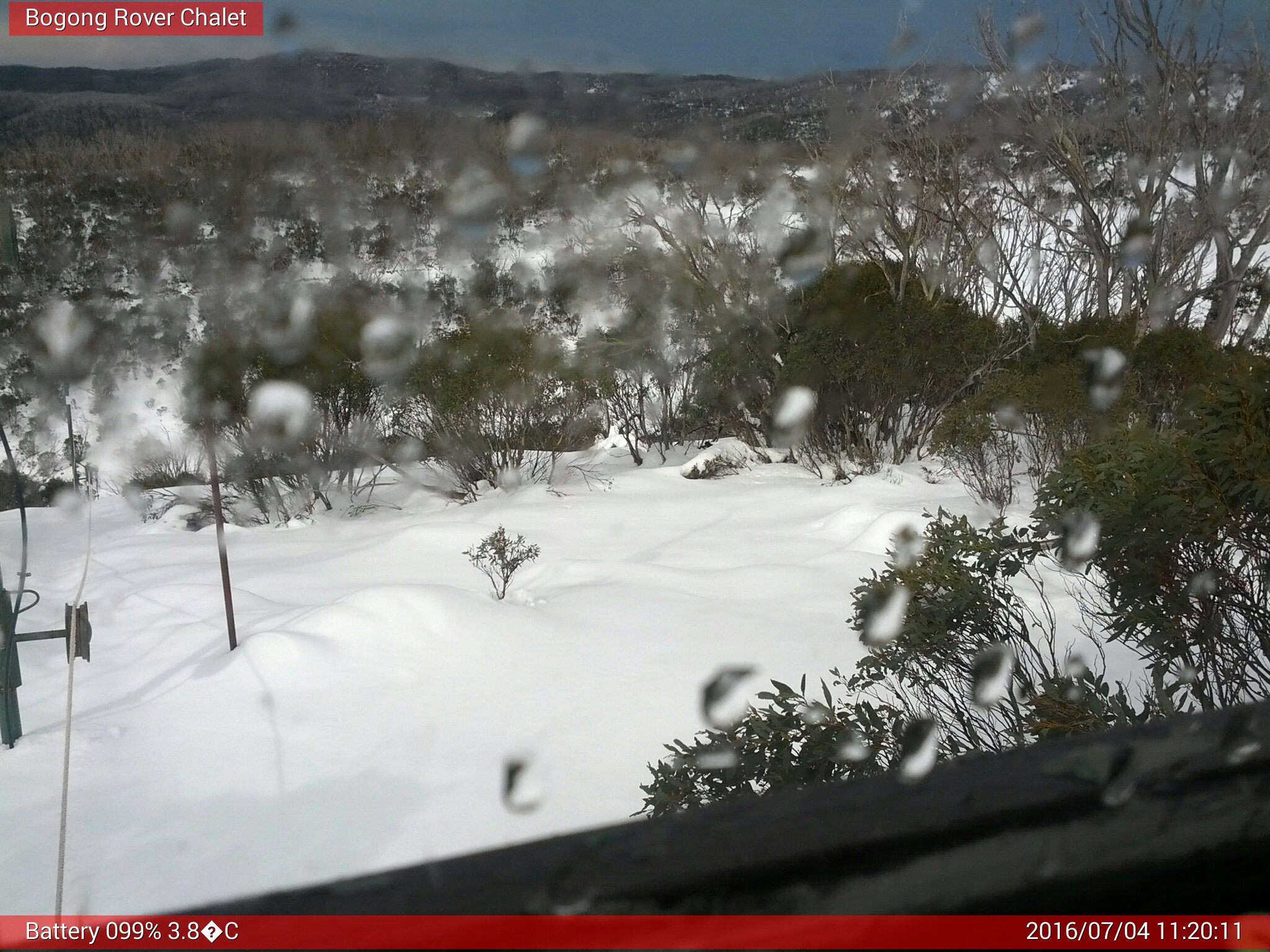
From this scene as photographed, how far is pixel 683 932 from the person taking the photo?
214mm

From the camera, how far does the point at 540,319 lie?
285 inches

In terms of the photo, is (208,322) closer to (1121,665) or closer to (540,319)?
(540,319)

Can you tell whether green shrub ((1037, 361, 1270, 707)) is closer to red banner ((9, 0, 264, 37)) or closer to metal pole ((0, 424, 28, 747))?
red banner ((9, 0, 264, 37))

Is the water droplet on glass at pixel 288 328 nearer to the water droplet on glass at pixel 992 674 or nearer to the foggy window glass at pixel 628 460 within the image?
the foggy window glass at pixel 628 460

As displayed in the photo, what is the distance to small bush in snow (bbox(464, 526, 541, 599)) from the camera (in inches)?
137

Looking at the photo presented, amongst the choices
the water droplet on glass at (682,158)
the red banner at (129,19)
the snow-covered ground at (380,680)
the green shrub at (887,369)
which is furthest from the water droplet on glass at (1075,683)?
the water droplet on glass at (682,158)

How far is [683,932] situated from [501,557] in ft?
10.9

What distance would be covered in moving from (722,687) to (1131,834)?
1170 mm

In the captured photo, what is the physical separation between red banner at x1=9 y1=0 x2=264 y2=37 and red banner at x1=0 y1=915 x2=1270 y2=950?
142cm

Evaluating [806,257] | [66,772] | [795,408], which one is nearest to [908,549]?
[66,772]

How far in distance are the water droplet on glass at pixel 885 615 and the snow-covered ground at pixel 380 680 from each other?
20.1 inches

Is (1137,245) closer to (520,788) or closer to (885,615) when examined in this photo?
(885,615)

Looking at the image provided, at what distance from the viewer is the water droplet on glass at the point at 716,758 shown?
133cm

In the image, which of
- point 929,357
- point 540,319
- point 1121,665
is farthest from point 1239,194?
point 1121,665
